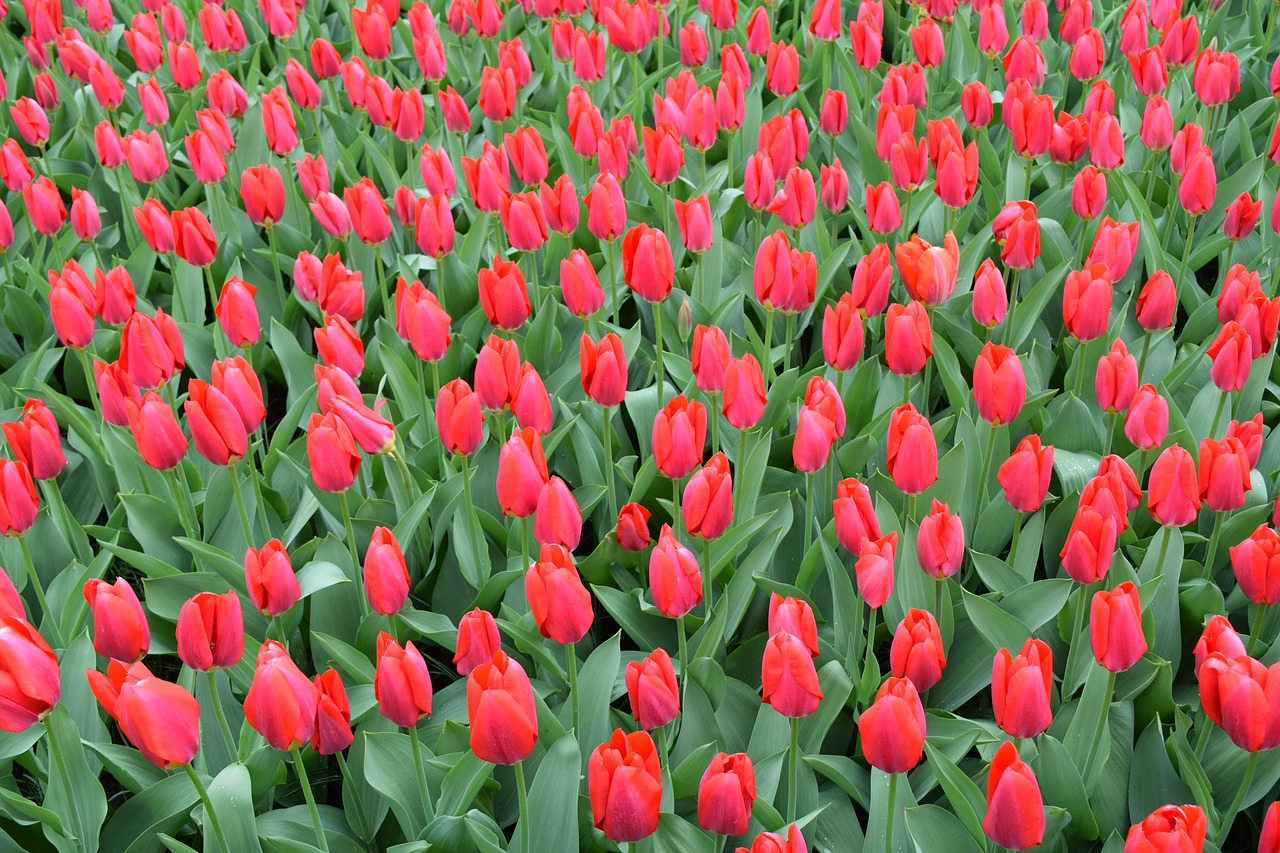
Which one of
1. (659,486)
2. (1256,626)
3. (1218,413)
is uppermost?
(1218,413)

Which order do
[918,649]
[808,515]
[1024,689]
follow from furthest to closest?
1. [808,515]
2. [918,649]
3. [1024,689]

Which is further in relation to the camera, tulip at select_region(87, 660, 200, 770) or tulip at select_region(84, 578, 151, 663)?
tulip at select_region(84, 578, 151, 663)

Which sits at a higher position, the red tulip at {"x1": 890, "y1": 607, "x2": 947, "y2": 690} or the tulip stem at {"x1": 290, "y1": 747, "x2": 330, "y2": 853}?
the red tulip at {"x1": 890, "y1": 607, "x2": 947, "y2": 690}

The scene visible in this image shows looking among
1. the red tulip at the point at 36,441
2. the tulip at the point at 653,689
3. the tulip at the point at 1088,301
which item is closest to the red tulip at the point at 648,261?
the tulip at the point at 1088,301

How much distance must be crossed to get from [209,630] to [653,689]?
0.57 m

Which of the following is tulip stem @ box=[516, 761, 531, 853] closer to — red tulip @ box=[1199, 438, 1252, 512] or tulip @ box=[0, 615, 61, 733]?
tulip @ box=[0, 615, 61, 733]

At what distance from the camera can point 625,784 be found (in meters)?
1.32

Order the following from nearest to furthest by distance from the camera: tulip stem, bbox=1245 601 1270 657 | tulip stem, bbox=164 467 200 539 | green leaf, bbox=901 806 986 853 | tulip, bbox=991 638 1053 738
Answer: tulip, bbox=991 638 1053 738 → green leaf, bbox=901 806 986 853 → tulip stem, bbox=1245 601 1270 657 → tulip stem, bbox=164 467 200 539

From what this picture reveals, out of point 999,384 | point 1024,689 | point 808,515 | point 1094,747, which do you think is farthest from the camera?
point 808,515

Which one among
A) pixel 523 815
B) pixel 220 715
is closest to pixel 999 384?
pixel 523 815

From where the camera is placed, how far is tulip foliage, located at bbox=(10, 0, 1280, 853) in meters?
1.54

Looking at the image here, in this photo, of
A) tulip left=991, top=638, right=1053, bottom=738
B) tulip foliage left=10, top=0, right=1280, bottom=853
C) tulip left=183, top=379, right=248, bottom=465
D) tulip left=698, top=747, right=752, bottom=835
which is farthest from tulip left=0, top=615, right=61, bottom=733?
tulip left=991, top=638, right=1053, bottom=738

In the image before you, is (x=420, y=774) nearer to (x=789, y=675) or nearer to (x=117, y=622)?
(x=117, y=622)

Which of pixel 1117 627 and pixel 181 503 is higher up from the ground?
pixel 1117 627
